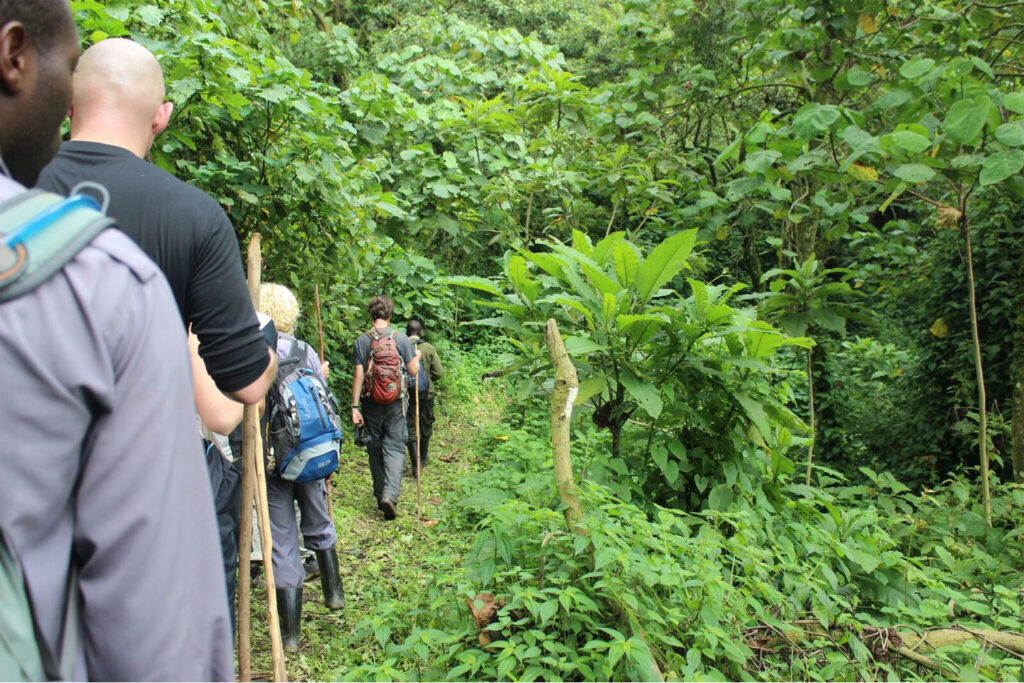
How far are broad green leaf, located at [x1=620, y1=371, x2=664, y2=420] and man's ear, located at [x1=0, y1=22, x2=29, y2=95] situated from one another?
104 inches

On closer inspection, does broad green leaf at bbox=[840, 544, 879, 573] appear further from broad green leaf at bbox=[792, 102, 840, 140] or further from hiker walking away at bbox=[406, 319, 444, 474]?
hiker walking away at bbox=[406, 319, 444, 474]

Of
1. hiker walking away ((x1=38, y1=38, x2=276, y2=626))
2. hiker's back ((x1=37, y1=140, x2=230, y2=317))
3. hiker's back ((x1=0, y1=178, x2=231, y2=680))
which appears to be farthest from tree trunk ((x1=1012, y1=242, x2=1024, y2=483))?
hiker's back ((x1=0, y1=178, x2=231, y2=680))

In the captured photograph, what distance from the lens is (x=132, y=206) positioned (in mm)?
1877

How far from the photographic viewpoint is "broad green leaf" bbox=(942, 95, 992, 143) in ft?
12.0

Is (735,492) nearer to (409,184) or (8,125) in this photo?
(8,125)

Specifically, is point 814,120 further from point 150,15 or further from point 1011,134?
point 150,15

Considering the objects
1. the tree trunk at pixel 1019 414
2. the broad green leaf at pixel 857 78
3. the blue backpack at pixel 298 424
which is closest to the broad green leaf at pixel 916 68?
the broad green leaf at pixel 857 78

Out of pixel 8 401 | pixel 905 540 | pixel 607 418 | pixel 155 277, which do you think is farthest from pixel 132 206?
pixel 905 540

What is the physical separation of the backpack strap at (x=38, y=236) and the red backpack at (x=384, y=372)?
5.88 metres

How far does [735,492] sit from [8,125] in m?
3.44

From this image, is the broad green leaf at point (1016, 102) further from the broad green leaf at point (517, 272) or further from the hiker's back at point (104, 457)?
the hiker's back at point (104, 457)

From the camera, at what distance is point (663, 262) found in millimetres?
3385

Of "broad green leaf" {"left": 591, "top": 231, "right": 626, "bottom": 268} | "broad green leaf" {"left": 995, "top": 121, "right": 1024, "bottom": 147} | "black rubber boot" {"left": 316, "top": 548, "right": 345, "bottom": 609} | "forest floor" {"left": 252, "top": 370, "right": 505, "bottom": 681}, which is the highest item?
"broad green leaf" {"left": 995, "top": 121, "right": 1024, "bottom": 147}

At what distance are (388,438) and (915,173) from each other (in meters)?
4.99
